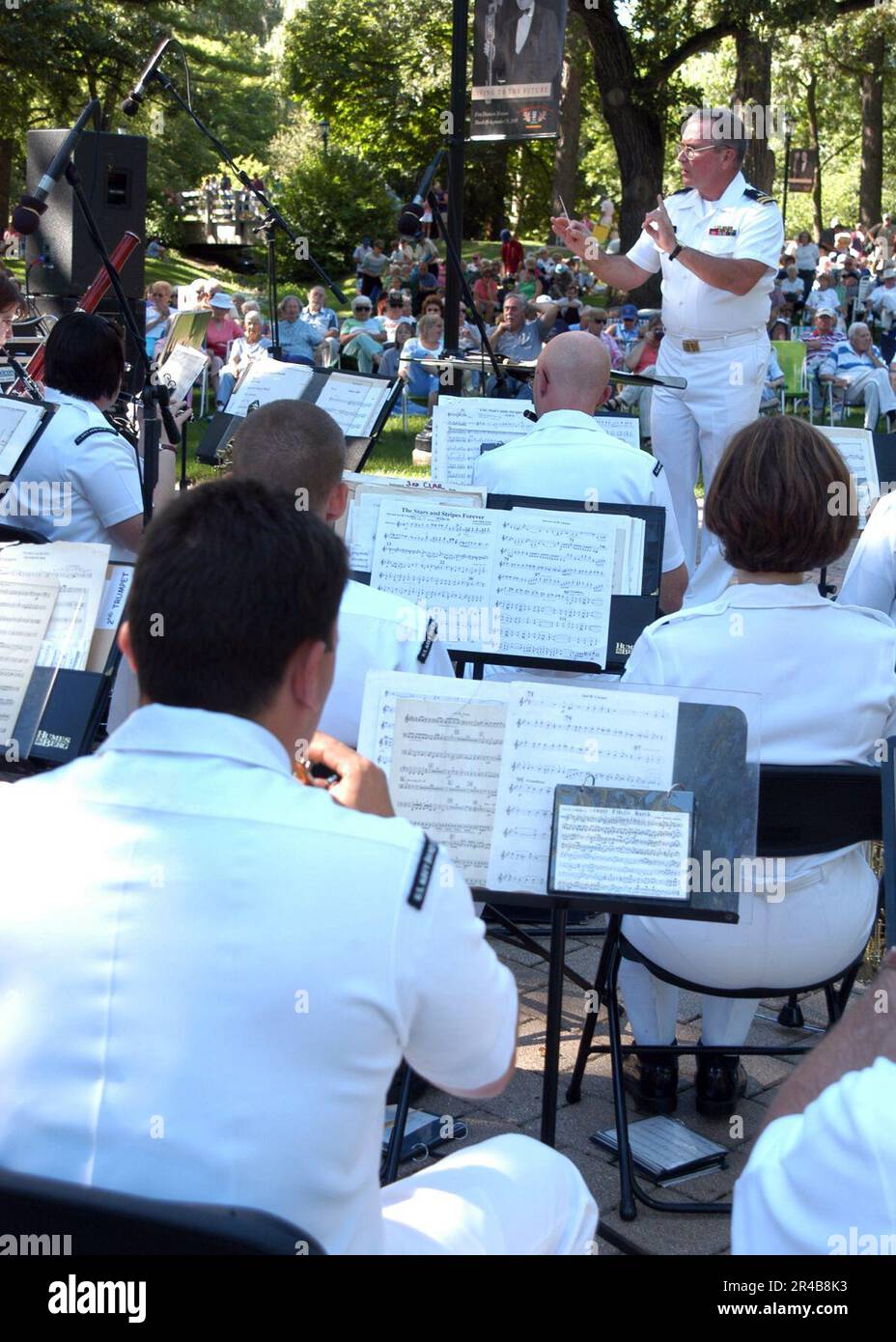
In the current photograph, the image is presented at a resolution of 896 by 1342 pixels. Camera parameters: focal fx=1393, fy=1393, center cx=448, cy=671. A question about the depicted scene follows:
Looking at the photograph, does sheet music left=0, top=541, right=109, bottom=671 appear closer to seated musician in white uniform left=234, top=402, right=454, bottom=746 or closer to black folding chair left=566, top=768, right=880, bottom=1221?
seated musician in white uniform left=234, top=402, right=454, bottom=746

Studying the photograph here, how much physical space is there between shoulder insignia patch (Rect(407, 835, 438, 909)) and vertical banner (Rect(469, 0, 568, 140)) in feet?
22.8

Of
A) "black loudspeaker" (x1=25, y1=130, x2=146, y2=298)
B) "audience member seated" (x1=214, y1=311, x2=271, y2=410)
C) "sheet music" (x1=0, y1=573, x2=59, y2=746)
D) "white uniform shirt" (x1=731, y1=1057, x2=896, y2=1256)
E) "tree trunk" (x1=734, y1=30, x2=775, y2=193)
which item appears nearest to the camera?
"white uniform shirt" (x1=731, y1=1057, x2=896, y2=1256)

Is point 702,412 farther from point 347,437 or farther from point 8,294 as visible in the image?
point 8,294

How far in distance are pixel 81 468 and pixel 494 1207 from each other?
3.43m

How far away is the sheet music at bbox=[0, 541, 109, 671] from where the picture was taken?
9.89 feet

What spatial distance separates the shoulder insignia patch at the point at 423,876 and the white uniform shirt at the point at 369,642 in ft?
5.04

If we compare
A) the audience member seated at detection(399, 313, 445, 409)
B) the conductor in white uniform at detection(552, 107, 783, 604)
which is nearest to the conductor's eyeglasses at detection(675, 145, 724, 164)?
the conductor in white uniform at detection(552, 107, 783, 604)

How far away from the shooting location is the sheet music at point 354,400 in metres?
5.22

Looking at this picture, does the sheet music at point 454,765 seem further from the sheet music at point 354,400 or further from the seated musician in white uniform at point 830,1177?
the sheet music at point 354,400

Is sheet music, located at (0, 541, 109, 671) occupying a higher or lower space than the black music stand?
lower

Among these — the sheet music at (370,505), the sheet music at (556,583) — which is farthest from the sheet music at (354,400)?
the sheet music at (556,583)

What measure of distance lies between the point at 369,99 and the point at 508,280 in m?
14.8

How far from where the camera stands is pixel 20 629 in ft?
9.95
